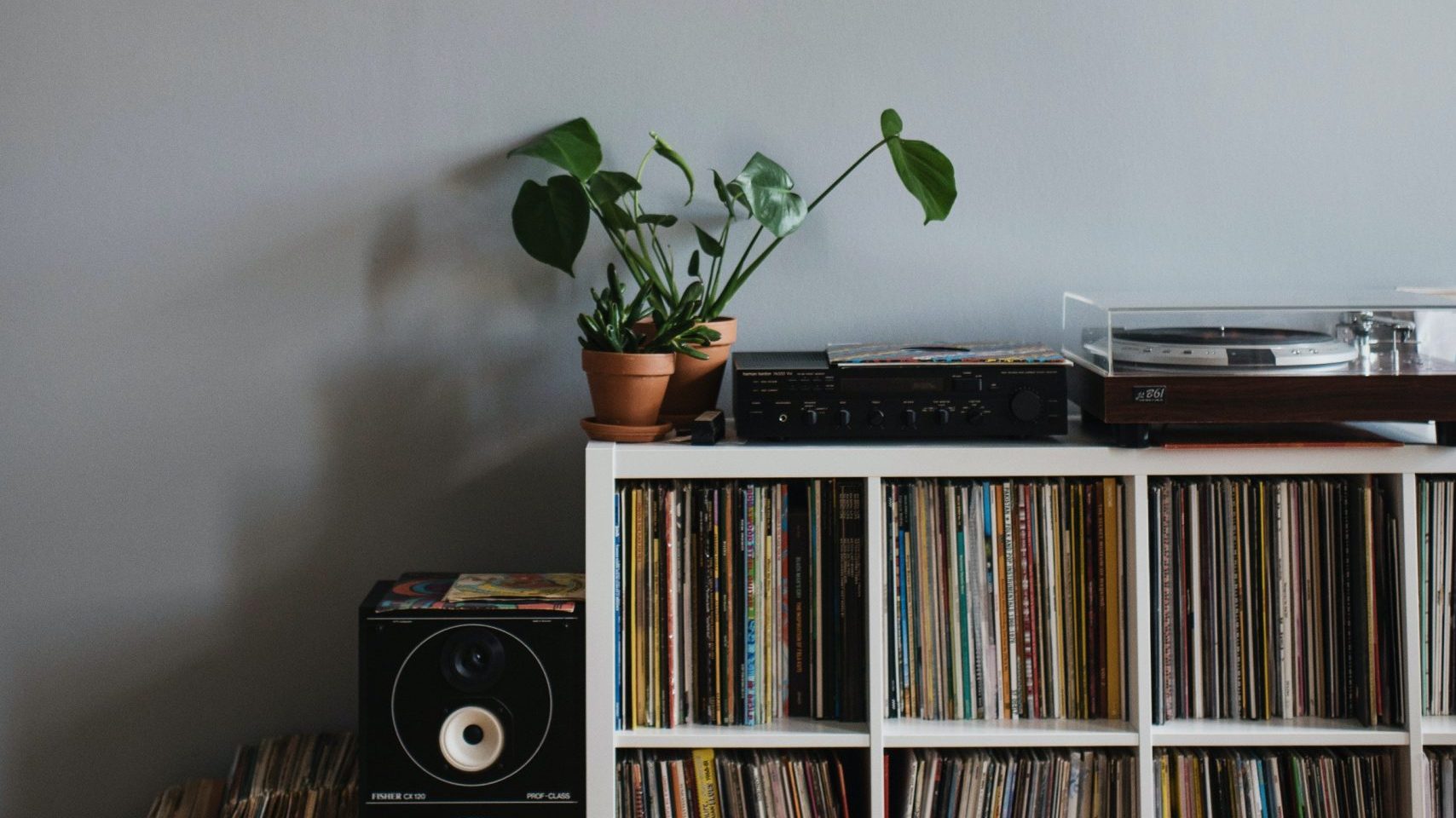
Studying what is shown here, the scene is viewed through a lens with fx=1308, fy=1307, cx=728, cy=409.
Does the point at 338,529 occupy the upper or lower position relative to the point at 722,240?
lower

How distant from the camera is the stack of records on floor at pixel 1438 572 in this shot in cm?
176

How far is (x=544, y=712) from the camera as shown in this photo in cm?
175

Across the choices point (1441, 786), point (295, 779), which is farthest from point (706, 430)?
point (1441, 786)

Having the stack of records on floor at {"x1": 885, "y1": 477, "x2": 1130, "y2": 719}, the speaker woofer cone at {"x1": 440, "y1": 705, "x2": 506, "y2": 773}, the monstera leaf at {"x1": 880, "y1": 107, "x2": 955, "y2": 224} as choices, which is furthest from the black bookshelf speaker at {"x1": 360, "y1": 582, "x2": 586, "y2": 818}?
the monstera leaf at {"x1": 880, "y1": 107, "x2": 955, "y2": 224}

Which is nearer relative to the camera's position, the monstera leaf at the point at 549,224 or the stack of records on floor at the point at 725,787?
the stack of records on floor at the point at 725,787

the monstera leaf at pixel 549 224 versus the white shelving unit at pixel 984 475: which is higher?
the monstera leaf at pixel 549 224

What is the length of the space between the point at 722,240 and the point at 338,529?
0.78 metres

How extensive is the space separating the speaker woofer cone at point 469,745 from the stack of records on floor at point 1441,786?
49.2 inches

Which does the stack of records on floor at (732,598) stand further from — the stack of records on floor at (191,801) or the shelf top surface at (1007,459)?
the stack of records on floor at (191,801)

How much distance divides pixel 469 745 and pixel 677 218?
33.6 inches

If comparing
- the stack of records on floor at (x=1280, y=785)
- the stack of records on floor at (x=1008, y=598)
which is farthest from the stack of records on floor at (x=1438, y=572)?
the stack of records on floor at (x=1008, y=598)

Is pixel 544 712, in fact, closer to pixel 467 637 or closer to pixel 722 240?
pixel 467 637

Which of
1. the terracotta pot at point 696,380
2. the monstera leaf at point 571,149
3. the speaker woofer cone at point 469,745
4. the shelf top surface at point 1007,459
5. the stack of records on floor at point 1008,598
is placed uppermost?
the monstera leaf at point 571,149

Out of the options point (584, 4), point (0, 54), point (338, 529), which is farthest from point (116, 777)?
point (584, 4)
